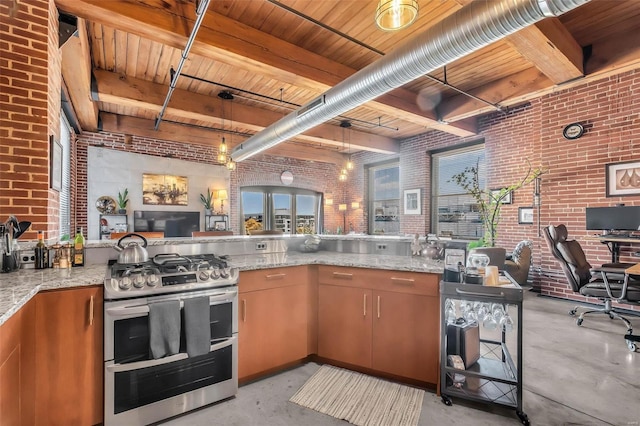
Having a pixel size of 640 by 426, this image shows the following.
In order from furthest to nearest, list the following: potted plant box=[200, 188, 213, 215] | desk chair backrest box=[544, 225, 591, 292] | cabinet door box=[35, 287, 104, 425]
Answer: potted plant box=[200, 188, 213, 215] → desk chair backrest box=[544, 225, 591, 292] → cabinet door box=[35, 287, 104, 425]

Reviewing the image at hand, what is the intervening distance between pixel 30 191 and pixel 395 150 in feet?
22.2

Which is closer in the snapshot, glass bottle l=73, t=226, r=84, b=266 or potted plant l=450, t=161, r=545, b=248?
glass bottle l=73, t=226, r=84, b=266

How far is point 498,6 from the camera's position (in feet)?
6.46

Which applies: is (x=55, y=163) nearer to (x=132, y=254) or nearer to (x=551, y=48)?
(x=132, y=254)

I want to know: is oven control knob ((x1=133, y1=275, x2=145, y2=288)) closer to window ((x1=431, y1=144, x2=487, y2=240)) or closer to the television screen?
the television screen

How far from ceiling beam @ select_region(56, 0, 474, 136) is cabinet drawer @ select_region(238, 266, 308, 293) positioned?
209 cm

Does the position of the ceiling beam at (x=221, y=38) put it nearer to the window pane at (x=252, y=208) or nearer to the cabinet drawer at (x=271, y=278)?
the cabinet drawer at (x=271, y=278)

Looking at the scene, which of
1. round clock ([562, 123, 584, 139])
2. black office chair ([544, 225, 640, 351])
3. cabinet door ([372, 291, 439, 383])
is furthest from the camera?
round clock ([562, 123, 584, 139])

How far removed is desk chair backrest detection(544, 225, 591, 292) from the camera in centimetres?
341

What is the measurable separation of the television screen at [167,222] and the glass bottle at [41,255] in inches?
182

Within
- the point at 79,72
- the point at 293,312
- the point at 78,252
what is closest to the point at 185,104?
the point at 79,72

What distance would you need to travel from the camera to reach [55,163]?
7.39ft

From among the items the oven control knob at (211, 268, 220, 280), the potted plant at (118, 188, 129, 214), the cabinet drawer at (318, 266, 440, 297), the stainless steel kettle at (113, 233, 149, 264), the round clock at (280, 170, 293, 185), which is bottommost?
the cabinet drawer at (318, 266, 440, 297)

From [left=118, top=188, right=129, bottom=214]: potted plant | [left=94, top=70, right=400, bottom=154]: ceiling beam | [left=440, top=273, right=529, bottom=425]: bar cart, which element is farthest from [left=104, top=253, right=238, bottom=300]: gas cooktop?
[left=118, top=188, right=129, bottom=214]: potted plant
